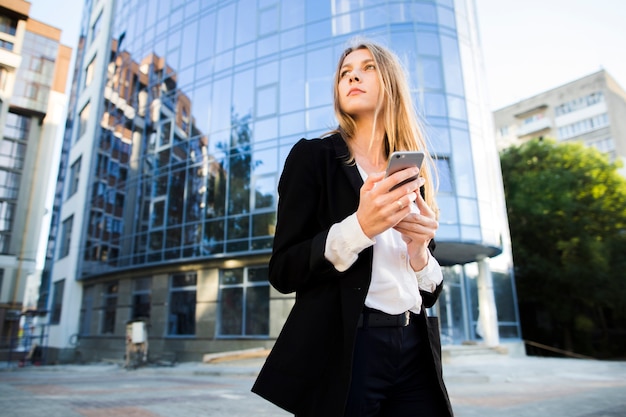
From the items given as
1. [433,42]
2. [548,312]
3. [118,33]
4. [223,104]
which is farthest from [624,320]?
[118,33]

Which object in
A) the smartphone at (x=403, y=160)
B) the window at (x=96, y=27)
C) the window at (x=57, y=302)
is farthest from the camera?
the window at (x=96, y=27)

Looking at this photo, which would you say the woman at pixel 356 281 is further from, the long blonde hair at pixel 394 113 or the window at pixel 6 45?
the window at pixel 6 45

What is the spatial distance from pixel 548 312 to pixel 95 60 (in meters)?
32.0

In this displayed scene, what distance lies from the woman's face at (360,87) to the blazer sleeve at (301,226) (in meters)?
0.25

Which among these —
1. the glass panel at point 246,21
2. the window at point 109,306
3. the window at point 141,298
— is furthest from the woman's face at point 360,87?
the window at point 109,306

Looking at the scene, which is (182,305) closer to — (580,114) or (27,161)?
(27,161)

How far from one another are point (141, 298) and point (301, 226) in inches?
775

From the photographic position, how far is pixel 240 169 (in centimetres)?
1692

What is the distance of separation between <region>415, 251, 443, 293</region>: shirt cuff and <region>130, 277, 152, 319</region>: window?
62.1 feet

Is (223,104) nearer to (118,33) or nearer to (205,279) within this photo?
(205,279)

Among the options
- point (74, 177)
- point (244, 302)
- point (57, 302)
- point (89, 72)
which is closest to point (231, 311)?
point (244, 302)

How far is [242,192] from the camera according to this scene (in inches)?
653

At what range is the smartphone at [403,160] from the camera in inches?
40.0

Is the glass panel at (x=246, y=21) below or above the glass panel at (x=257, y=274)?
above
